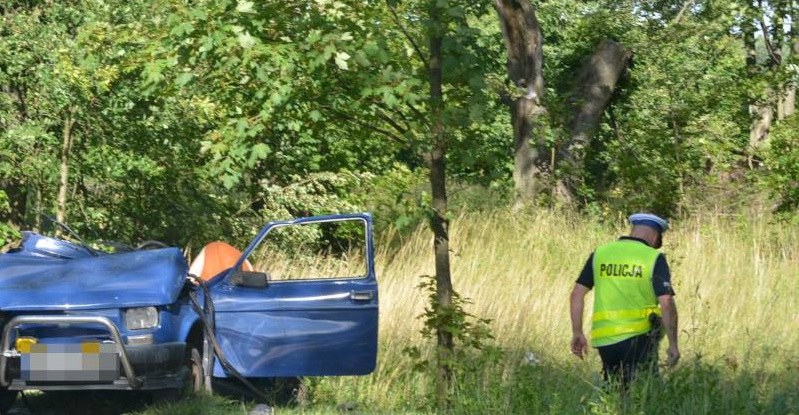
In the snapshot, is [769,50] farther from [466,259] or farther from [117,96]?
[117,96]

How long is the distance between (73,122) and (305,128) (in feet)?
24.1

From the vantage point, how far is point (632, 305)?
370 inches

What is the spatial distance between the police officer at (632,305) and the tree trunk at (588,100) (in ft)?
41.6

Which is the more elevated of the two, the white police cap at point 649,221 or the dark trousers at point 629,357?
the white police cap at point 649,221

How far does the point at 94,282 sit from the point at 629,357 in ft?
11.9

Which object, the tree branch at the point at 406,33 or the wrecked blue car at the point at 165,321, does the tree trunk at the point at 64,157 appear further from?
the tree branch at the point at 406,33

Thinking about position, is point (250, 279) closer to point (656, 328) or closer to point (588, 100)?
point (656, 328)

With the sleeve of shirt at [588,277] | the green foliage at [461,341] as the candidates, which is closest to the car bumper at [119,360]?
the green foliage at [461,341]

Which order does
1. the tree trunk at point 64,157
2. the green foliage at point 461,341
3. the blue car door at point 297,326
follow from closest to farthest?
1. the blue car door at point 297,326
2. the green foliage at point 461,341
3. the tree trunk at point 64,157

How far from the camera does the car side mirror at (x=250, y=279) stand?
1050 cm

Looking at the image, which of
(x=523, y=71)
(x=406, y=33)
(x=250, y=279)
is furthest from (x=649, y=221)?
(x=523, y=71)

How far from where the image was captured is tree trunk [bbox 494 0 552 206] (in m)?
23.7

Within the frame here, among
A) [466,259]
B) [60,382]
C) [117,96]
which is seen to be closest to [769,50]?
[466,259]

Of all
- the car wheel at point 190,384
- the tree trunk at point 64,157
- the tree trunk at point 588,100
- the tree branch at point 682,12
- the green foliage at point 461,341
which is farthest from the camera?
the tree branch at point 682,12
